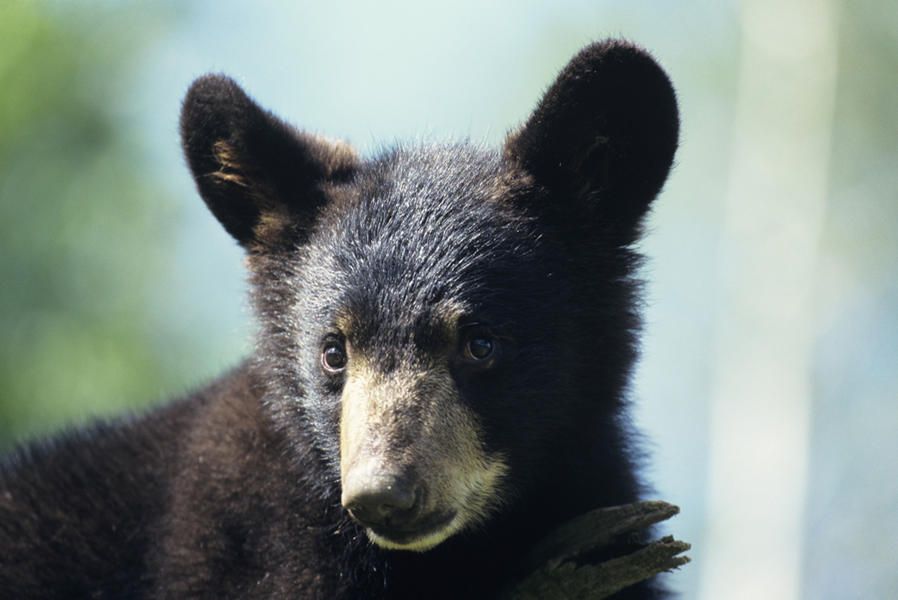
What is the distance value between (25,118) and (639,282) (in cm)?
1465

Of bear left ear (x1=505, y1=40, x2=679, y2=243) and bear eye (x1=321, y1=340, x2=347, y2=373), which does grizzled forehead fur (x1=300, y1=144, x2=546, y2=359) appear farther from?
bear left ear (x1=505, y1=40, x2=679, y2=243)

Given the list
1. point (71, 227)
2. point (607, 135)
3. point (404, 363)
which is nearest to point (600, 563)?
point (404, 363)

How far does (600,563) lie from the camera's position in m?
6.21

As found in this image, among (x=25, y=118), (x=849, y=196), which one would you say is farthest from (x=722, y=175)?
(x=25, y=118)

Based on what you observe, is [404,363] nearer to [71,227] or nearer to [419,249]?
[419,249]

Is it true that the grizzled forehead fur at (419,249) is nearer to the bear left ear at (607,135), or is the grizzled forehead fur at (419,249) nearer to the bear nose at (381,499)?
the bear left ear at (607,135)

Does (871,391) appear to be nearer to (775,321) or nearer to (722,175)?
(775,321)

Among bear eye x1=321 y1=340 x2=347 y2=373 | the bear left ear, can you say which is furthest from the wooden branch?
the bear left ear

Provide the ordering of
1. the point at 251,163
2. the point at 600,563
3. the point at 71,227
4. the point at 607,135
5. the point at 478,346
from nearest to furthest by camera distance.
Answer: the point at 600,563 → the point at 478,346 → the point at 607,135 → the point at 251,163 → the point at 71,227

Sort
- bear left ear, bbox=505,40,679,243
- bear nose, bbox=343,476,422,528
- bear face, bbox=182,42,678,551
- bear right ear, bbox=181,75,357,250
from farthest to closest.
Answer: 1. bear right ear, bbox=181,75,357,250
2. bear left ear, bbox=505,40,679,243
3. bear face, bbox=182,42,678,551
4. bear nose, bbox=343,476,422,528

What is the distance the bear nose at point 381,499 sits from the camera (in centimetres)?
557

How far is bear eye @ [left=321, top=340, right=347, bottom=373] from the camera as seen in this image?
21.8ft

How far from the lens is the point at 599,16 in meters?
22.0

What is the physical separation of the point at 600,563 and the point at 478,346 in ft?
4.22
